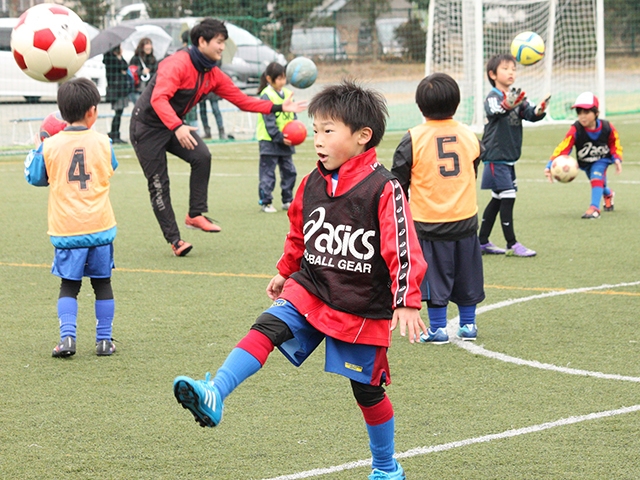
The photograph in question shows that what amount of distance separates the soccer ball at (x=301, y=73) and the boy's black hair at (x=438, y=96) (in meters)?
6.18

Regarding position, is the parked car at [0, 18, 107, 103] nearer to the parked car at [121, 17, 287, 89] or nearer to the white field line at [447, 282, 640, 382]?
the parked car at [121, 17, 287, 89]

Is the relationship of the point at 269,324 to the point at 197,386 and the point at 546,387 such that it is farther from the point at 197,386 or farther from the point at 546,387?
the point at 546,387

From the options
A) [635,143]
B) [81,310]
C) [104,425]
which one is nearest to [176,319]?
[81,310]

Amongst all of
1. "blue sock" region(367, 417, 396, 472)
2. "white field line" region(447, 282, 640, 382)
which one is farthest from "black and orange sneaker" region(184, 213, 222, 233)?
"blue sock" region(367, 417, 396, 472)

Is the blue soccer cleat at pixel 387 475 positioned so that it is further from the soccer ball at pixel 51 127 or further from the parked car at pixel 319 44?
the parked car at pixel 319 44

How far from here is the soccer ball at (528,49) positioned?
11602mm

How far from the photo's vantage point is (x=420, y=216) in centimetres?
613

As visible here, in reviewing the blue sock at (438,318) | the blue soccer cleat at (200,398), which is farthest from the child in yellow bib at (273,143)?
the blue soccer cleat at (200,398)

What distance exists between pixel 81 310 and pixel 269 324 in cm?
366

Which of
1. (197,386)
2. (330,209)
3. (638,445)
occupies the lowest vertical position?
(638,445)

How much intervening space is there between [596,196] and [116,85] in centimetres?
1300

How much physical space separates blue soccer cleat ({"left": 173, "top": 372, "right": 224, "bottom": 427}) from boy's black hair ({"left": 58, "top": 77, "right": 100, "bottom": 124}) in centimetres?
281

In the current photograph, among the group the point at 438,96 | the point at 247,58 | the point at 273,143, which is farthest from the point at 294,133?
the point at 247,58

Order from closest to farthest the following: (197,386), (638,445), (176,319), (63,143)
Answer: (197,386)
(638,445)
(63,143)
(176,319)
